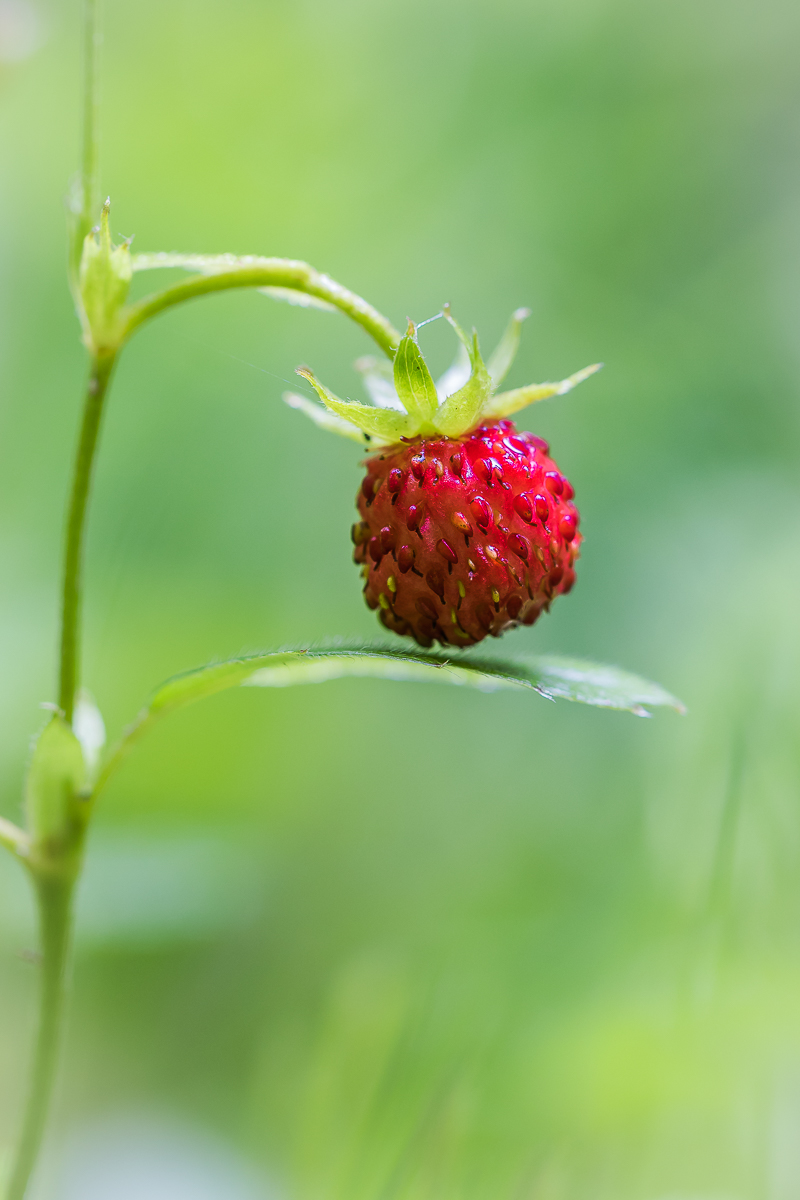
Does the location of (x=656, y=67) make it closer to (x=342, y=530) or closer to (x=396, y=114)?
(x=396, y=114)

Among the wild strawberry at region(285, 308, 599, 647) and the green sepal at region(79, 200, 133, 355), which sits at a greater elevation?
the green sepal at region(79, 200, 133, 355)

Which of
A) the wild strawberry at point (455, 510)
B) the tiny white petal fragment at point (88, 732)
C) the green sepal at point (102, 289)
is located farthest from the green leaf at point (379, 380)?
the tiny white petal fragment at point (88, 732)

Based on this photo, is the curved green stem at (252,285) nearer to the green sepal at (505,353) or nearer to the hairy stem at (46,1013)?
the green sepal at (505,353)

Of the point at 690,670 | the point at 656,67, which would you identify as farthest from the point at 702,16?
the point at 690,670

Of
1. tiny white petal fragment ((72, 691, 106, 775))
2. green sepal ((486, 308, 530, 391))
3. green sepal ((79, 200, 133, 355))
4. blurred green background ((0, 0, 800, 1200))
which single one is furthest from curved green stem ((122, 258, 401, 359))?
blurred green background ((0, 0, 800, 1200))

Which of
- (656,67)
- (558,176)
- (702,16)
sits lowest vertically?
(558,176)

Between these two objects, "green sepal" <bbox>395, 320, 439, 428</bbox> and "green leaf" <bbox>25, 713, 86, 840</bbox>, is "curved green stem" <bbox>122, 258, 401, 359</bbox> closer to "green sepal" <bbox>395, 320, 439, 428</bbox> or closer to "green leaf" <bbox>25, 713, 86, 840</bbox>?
"green sepal" <bbox>395, 320, 439, 428</bbox>
